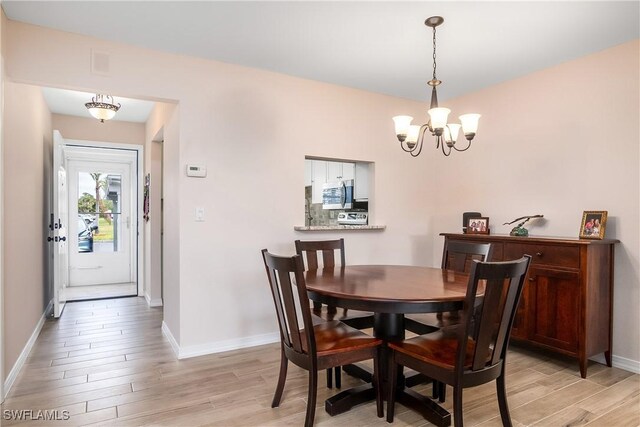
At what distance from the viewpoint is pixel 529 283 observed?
2.98 metres

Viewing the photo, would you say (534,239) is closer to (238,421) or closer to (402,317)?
(402,317)

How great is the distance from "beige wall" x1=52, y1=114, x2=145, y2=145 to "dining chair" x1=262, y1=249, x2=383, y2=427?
13.3ft

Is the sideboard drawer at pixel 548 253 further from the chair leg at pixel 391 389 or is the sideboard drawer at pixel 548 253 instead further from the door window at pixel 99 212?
the door window at pixel 99 212

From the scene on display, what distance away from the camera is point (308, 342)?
1895 mm

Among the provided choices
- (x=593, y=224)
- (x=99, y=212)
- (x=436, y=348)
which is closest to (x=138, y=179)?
(x=99, y=212)

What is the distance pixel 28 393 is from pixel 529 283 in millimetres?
3551

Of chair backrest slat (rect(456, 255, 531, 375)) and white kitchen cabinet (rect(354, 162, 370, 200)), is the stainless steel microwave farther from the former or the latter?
chair backrest slat (rect(456, 255, 531, 375))

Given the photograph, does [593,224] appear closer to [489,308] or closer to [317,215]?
[489,308]

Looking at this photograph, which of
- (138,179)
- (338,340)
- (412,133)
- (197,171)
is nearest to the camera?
(338,340)

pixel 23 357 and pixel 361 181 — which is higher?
pixel 361 181

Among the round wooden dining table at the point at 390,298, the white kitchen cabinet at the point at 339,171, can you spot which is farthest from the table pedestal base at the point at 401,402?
the white kitchen cabinet at the point at 339,171

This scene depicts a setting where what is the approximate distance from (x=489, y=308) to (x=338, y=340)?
2.63 feet

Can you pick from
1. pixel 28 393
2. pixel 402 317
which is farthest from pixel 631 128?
pixel 28 393

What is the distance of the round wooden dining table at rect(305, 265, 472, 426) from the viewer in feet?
6.07
